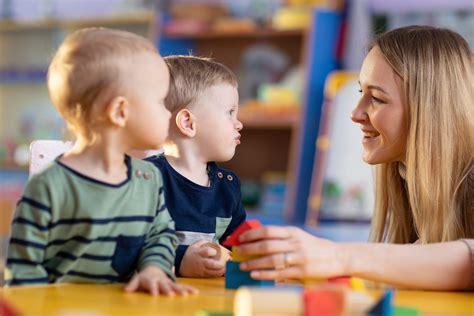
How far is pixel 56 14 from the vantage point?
6117mm

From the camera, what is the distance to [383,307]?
0.92 meters

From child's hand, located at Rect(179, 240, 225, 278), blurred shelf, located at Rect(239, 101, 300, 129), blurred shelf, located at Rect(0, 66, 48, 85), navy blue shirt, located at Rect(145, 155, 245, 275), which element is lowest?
child's hand, located at Rect(179, 240, 225, 278)

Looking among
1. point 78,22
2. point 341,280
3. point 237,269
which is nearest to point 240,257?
point 237,269

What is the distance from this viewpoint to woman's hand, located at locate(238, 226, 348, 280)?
1.14 m

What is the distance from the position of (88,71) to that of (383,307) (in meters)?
0.46

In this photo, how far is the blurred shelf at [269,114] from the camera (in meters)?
4.70

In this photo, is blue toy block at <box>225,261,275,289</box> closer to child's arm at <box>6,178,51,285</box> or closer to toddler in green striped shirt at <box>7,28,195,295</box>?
toddler in green striped shirt at <box>7,28,195,295</box>

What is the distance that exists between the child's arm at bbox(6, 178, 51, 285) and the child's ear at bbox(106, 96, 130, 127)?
12 centimetres

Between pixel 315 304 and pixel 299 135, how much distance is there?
379cm

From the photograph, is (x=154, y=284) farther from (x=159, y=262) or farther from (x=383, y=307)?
(x=383, y=307)

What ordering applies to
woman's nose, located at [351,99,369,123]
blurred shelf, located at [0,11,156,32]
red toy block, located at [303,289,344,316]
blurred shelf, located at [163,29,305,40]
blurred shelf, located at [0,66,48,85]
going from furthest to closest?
blurred shelf, located at [0,66,48,85]
blurred shelf, located at [0,11,156,32]
blurred shelf, located at [163,29,305,40]
woman's nose, located at [351,99,369,123]
red toy block, located at [303,289,344,316]

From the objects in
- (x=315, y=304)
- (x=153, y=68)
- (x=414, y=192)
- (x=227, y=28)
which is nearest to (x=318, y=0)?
(x=227, y=28)

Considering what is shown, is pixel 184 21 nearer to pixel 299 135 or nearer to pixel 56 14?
pixel 299 135

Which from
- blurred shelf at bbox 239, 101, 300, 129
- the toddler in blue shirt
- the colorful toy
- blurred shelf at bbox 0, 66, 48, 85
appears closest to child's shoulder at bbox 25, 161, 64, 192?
the colorful toy
